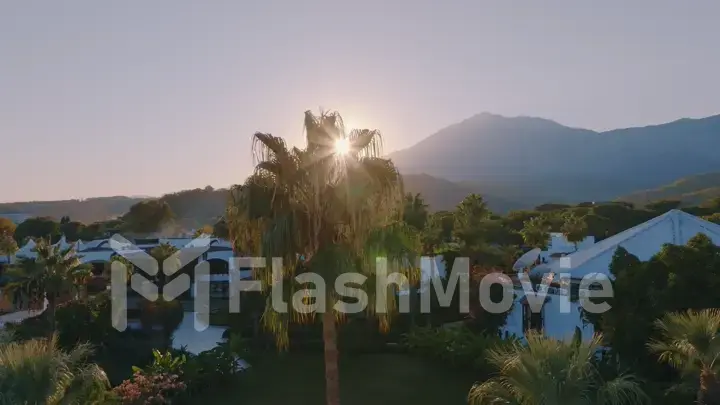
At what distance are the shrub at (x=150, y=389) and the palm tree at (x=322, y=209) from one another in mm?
3615

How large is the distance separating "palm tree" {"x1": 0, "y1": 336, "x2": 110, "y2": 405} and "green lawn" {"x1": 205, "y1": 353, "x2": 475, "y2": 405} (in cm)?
530

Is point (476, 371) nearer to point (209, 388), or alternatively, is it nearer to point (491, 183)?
point (209, 388)

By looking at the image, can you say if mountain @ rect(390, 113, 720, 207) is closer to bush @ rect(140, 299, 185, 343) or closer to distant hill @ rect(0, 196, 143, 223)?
distant hill @ rect(0, 196, 143, 223)

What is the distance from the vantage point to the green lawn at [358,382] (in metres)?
12.0

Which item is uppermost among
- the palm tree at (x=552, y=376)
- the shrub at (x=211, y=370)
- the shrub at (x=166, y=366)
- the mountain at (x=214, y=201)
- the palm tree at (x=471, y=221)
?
the mountain at (x=214, y=201)

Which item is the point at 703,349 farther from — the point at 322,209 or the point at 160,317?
the point at 160,317

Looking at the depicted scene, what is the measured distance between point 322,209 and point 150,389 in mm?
5065

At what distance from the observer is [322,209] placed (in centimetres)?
821

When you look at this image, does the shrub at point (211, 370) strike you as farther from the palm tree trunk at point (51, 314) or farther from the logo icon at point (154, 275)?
the logo icon at point (154, 275)

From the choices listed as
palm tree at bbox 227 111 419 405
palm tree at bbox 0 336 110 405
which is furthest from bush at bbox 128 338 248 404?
palm tree at bbox 227 111 419 405

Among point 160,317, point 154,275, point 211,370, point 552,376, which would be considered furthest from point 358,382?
point 154,275

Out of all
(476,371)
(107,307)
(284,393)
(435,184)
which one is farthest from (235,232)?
(435,184)

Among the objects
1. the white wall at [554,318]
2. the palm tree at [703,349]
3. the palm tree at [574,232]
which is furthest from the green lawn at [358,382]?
the palm tree at [574,232]

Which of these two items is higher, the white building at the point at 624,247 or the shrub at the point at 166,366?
the white building at the point at 624,247
